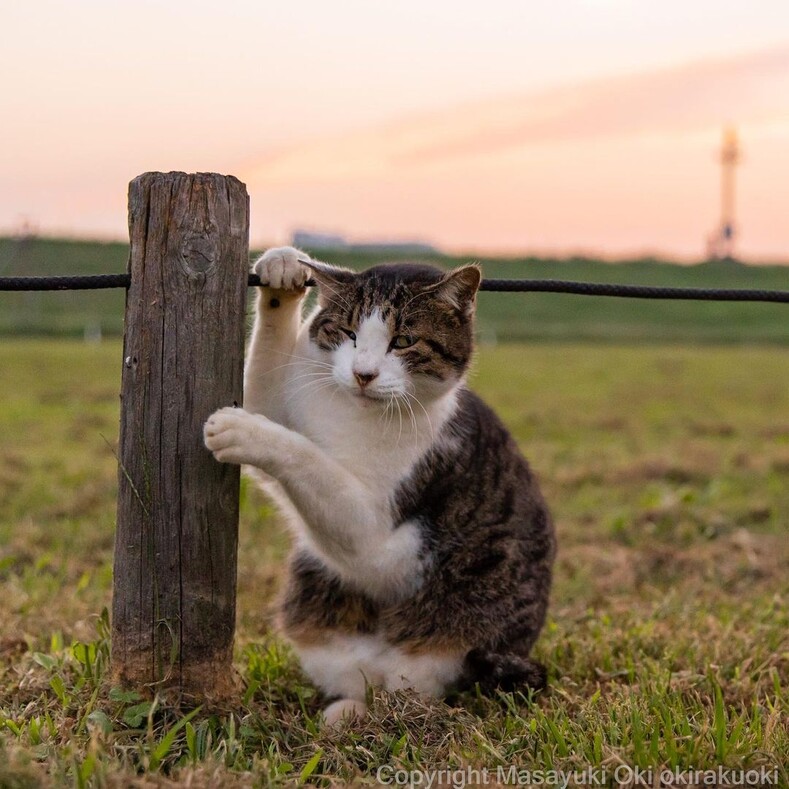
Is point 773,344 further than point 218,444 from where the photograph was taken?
Yes

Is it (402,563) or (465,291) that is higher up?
(465,291)

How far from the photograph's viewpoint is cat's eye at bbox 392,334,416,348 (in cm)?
324

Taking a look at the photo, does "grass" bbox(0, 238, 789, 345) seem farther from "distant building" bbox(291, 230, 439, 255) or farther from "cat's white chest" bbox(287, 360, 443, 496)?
"cat's white chest" bbox(287, 360, 443, 496)

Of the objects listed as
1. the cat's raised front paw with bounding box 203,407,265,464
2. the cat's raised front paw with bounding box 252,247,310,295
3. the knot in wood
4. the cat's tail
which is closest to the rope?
the knot in wood

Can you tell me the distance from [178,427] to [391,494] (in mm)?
781

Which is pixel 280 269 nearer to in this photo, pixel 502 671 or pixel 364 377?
pixel 364 377

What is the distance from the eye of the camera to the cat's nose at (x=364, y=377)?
10.2 feet

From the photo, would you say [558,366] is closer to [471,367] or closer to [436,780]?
[471,367]

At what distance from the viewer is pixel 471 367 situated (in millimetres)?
3539

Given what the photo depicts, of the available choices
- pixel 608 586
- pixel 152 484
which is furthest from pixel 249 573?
pixel 152 484

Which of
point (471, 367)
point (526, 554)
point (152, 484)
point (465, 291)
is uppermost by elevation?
point (465, 291)

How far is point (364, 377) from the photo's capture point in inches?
123

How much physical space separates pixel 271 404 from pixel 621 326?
27151 mm

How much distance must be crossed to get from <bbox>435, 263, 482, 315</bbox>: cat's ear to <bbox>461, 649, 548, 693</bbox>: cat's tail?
1.22m
